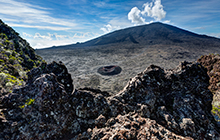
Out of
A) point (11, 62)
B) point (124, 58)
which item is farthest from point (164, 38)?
point (11, 62)

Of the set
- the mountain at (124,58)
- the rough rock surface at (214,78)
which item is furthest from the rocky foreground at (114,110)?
the mountain at (124,58)

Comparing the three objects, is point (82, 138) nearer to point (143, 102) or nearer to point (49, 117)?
point (49, 117)

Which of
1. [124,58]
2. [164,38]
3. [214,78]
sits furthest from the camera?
[164,38]

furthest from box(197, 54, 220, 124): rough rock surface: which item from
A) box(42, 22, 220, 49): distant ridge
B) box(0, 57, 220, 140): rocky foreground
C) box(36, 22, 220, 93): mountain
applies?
box(42, 22, 220, 49): distant ridge

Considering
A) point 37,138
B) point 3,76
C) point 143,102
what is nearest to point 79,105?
point 37,138

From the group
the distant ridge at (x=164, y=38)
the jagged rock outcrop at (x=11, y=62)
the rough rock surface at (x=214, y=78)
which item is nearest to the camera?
the jagged rock outcrop at (x=11, y=62)

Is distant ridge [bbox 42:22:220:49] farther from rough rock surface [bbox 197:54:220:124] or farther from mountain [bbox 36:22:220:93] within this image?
rough rock surface [bbox 197:54:220:124]

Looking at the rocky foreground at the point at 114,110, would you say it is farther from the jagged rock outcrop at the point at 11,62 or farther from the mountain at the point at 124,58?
the mountain at the point at 124,58

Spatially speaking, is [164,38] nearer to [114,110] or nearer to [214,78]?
[214,78]

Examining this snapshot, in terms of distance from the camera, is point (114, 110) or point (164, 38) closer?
point (114, 110)
